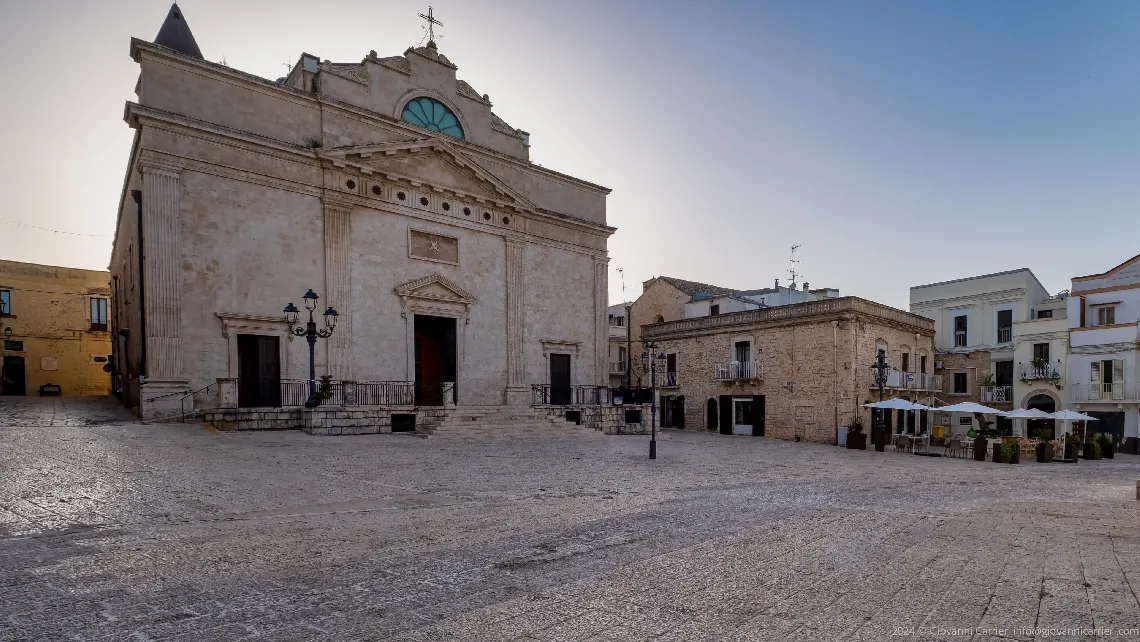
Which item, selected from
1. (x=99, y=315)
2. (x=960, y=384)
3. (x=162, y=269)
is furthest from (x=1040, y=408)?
(x=99, y=315)

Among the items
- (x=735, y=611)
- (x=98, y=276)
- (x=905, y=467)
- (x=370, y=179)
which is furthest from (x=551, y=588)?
(x=98, y=276)

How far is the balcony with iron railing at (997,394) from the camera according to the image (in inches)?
1368

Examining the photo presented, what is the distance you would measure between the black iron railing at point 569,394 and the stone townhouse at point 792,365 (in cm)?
646

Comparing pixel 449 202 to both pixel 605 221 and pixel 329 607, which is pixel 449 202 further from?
pixel 329 607

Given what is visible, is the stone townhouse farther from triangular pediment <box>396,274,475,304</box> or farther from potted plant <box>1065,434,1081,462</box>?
triangular pediment <box>396,274,475,304</box>

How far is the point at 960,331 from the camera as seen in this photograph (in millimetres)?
37750

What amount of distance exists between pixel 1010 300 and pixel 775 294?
12.6 metres

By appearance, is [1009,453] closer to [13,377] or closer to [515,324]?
[515,324]

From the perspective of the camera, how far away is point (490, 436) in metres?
20.5

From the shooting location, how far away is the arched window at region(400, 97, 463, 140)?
2678cm

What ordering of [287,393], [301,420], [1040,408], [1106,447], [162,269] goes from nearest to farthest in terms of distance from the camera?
[301,420] < [162,269] < [287,393] < [1106,447] < [1040,408]

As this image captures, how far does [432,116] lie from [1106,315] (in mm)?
33348

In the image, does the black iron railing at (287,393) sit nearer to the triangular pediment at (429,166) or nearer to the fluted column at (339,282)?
the fluted column at (339,282)

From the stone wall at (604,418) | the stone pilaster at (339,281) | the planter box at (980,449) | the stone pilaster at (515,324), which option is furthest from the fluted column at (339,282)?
the planter box at (980,449)
